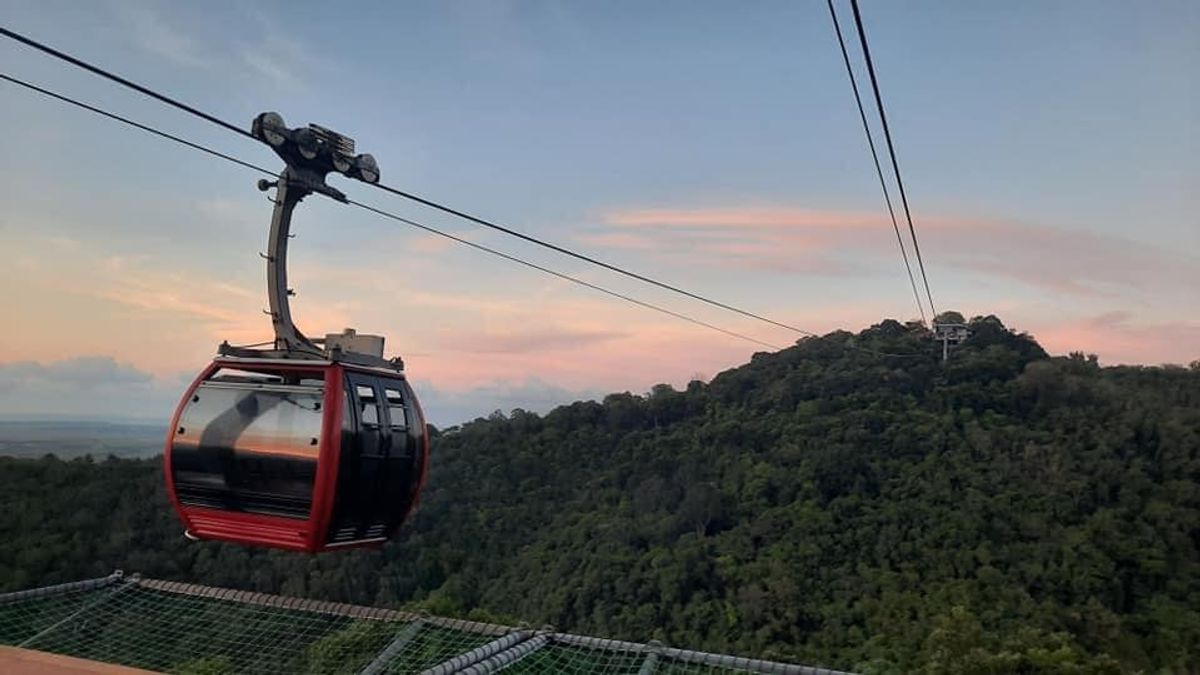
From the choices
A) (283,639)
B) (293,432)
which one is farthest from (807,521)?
(293,432)

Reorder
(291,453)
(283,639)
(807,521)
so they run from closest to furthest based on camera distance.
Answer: (291,453) < (283,639) < (807,521)

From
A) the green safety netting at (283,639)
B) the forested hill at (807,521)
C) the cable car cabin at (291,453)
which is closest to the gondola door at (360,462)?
the cable car cabin at (291,453)

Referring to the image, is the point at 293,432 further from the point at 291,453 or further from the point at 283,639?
the point at 283,639

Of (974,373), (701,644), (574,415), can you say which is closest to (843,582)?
(701,644)

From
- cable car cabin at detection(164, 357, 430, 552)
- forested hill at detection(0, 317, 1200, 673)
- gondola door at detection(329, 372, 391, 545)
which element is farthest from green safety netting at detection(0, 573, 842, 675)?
forested hill at detection(0, 317, 1200, 673)

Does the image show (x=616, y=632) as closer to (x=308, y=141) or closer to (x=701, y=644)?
(x=701, y=644)

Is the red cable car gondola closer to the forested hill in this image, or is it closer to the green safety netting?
the green safety netting
